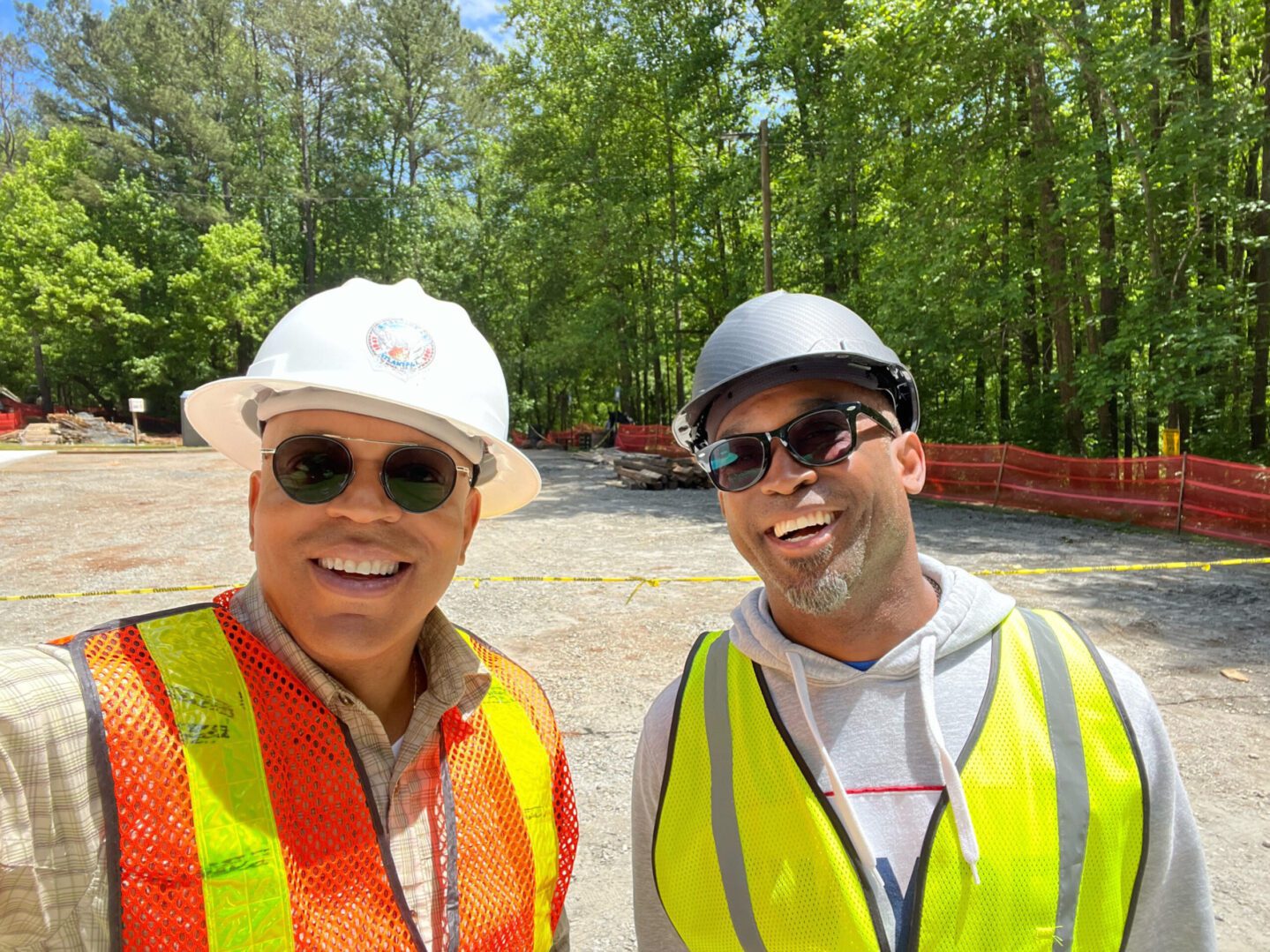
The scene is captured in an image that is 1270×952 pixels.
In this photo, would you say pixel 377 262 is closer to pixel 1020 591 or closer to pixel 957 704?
pixel 1020 591

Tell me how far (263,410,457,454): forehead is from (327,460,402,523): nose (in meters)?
0.06

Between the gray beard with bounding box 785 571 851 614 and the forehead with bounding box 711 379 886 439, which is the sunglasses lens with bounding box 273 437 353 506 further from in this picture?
the gray beard with bounding box 785 571 851 614

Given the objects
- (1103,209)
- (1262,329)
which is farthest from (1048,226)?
(1262,329)

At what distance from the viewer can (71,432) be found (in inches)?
1407

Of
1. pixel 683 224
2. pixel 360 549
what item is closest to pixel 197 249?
pixel 683 224

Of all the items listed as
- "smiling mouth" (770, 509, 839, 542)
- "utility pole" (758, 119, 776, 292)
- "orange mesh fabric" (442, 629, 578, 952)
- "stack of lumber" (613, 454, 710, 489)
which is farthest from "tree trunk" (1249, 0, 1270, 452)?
"orange mesh fabric" (442, 629, 578, 952)

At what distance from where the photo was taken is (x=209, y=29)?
4291 centimetres

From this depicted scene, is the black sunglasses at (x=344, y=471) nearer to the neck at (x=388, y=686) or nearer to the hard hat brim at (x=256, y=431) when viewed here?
the hard hat brim at (x=256, y=431)

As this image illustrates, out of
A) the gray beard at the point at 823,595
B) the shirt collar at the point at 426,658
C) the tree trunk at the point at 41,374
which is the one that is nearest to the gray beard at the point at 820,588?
the gray beard at the point at 823,595

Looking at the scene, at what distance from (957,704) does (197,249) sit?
4807 cm

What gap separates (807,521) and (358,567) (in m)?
0.95

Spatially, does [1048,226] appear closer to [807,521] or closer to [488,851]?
[807,521]

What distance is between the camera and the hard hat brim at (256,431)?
1.68m

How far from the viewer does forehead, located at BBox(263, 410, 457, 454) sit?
5.41 feet
